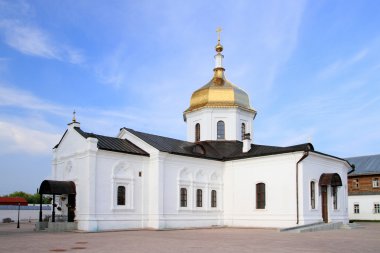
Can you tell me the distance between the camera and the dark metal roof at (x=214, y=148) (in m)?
26.1

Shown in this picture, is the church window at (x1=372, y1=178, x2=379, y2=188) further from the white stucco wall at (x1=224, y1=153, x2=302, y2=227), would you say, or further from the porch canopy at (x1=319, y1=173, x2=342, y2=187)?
the white stucco wall at (x1=224, y1=153, x2=302, y2=227)

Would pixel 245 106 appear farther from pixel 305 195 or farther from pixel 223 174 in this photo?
pixel 305 195

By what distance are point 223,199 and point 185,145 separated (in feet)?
14.9

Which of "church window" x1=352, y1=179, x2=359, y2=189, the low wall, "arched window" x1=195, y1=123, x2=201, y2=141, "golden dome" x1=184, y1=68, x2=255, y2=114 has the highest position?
"golden dome" x1=184, y1=68, x2=255, y2=114

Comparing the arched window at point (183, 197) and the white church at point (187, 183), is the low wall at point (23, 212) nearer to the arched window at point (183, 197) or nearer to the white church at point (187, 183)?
the white church at point (187, 183)

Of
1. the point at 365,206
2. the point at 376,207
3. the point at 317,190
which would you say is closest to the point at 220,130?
the point at 317,190

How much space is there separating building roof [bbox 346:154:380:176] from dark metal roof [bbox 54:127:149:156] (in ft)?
88.6

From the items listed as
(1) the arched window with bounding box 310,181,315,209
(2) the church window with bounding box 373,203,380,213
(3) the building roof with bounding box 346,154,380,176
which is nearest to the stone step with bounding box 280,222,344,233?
(1) the arched window with bounding box 310,181,315,209

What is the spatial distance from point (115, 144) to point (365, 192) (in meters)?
28.4

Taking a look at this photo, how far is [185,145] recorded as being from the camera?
29.6m

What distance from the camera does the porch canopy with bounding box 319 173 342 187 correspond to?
85.5 feet

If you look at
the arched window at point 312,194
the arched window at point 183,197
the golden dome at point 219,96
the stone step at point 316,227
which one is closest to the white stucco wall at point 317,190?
the arched window at point 312,194

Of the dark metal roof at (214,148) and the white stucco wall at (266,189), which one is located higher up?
the dark metal roof at (214,148)

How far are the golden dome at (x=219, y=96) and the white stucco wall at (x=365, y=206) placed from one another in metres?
17.8
